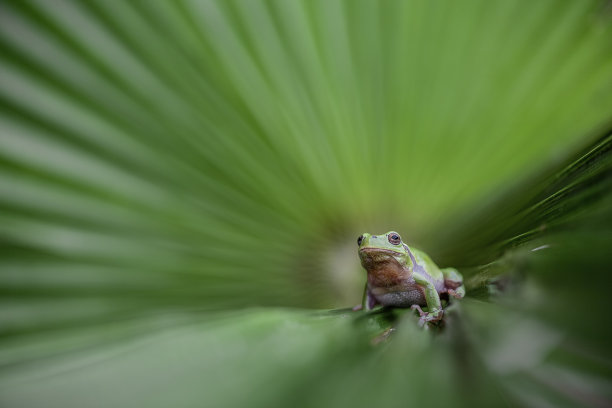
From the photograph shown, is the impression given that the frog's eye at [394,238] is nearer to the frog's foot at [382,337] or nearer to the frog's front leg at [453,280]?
the frog's front leg at [453,280]

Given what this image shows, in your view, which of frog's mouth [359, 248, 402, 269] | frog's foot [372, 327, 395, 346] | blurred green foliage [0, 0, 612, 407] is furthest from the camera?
frog's mouth [359, 248, 402, 269]

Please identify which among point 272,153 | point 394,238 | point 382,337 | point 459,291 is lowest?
point 382,337

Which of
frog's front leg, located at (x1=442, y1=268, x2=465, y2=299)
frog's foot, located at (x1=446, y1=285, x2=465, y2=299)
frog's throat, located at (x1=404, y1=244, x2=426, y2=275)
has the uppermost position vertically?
frog's throat, located at (x1=404, y1=244, x2=426, y2=275)

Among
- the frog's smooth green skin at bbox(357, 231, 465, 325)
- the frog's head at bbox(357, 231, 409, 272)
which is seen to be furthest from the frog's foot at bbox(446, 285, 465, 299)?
the frog's head at bbox(357, 231, 409, 272)

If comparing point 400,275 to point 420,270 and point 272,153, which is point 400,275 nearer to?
point 420,270

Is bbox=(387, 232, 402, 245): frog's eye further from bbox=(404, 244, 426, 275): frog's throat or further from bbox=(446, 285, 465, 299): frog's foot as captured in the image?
bbox=(446, 285, 465, 299): frog's foot

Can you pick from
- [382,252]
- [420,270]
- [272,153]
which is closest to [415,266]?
[420,270]
